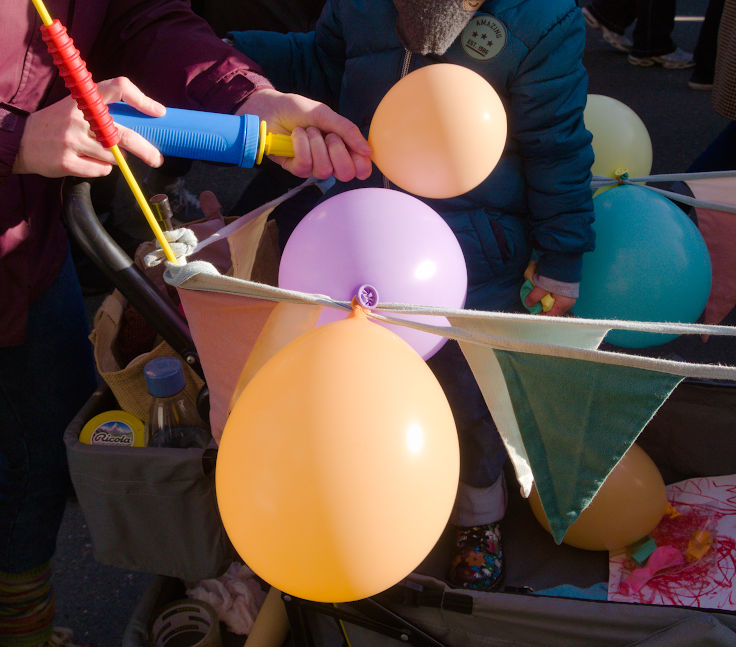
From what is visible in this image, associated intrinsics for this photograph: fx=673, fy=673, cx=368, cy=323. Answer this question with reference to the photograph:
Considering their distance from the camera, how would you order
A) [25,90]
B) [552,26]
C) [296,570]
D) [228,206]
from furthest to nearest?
[228,206] → [552,26] → [25,90] → [296,570]

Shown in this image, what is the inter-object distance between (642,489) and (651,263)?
0.53 meters

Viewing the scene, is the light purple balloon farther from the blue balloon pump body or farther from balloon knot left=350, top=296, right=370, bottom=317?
the blue balloon pump body

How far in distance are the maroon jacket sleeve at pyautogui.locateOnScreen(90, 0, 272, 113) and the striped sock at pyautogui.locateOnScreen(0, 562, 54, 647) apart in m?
1.02

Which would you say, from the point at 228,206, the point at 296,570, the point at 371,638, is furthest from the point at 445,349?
the point at 228,206

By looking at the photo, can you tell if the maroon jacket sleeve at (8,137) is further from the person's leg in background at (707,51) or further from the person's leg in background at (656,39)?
the person's leg in background at (656,39)

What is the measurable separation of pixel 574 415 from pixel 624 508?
34.5 inches

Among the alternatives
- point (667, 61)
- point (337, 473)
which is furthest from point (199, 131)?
point (667, 61)

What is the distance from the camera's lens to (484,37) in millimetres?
1183

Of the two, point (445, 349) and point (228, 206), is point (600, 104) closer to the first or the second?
point (445, 349)

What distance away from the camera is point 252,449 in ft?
2.38

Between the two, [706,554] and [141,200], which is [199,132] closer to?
[141,200]

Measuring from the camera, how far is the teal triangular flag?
29.0 inches

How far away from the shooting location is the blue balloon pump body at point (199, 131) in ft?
2.93

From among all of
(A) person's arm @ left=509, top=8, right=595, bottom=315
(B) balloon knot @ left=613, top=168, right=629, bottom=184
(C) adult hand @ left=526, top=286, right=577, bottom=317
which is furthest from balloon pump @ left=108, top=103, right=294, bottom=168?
(B) balloon knot @ left=613, top=168, right=629, bottom=184
